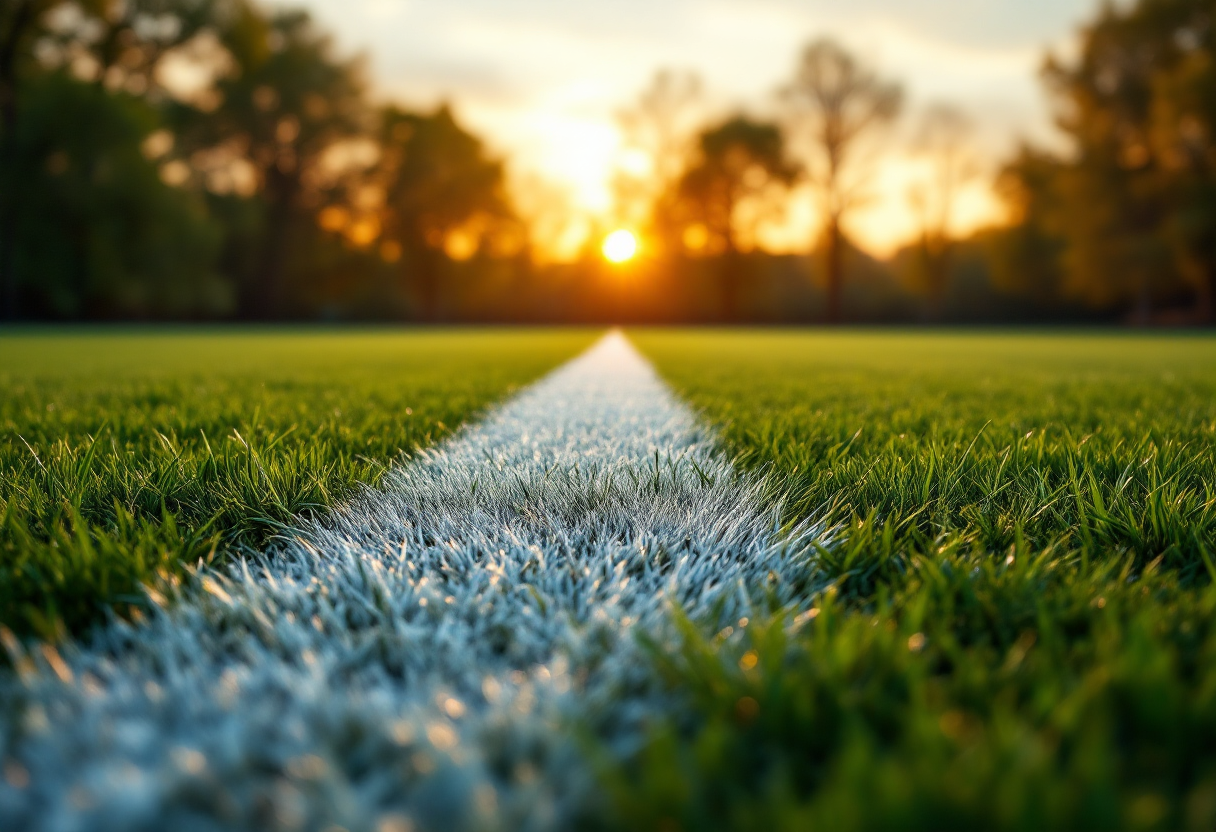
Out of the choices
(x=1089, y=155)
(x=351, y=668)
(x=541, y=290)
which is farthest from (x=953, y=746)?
(x=541, y=290)

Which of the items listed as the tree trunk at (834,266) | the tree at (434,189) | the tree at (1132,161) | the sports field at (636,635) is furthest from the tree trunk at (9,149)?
the tree at (1132,161)

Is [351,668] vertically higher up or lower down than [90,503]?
lower down

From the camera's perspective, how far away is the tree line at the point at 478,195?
80.4ft

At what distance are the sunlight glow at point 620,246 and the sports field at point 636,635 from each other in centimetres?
4023

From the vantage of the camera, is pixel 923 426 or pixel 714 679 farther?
pixel 923 426

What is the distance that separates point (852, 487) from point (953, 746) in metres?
1.05

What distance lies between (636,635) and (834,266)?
122 feet

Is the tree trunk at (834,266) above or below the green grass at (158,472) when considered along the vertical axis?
above

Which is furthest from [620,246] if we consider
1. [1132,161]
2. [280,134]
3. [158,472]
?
[158,472]

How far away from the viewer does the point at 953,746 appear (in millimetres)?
608

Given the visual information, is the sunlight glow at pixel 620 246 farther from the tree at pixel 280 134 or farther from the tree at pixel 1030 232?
the tree at pixel 1030 232

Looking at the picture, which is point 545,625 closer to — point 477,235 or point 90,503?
point 90,503

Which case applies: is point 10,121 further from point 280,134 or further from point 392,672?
point 392,672

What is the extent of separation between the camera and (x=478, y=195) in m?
37.9
